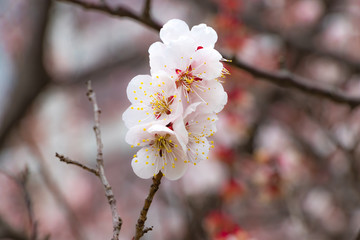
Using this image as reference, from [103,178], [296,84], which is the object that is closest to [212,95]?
[103,178]

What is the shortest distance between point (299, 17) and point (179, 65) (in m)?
3.82

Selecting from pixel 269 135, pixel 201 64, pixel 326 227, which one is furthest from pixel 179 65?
pixel 326 227

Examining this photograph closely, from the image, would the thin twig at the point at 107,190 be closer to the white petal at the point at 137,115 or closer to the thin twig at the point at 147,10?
the white petal at the point at 137,115

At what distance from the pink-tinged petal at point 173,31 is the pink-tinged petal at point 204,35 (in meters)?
0.02

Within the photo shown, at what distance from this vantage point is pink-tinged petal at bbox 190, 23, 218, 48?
909 millimetres

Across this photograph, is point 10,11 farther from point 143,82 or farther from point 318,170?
point 143,82

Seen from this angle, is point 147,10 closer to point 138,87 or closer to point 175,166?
point 138,87

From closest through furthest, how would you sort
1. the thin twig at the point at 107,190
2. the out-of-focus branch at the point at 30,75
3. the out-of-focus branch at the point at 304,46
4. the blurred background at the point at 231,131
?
the thin twig at the point at 107,190
the blurred background at the point at 231,131
the out-of-focus branch at the point at 30,75
the out-of-focus branch at the point at 304,46

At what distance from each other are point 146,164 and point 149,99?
142 mm

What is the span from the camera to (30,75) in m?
3.12

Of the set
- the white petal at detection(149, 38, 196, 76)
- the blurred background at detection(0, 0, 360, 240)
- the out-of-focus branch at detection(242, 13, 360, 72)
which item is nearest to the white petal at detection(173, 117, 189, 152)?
the white petal at detection(149, 38, 196, 76)

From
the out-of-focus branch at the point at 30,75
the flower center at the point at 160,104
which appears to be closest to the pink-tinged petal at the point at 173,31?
the flower center at the point at 160,104

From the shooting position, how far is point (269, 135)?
3221mm

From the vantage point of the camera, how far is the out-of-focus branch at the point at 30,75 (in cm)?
294
